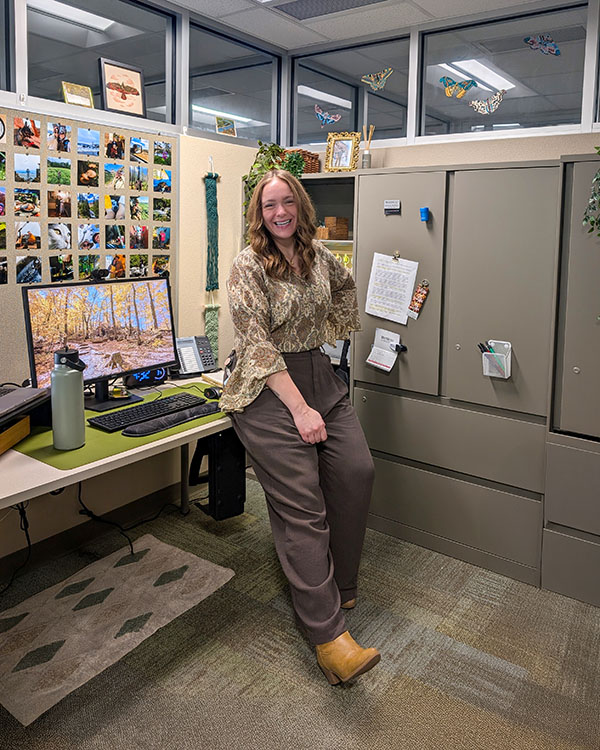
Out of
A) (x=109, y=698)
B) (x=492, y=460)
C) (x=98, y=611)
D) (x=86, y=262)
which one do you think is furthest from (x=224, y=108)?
(x=109, y=698)

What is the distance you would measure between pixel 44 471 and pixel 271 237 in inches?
45.7

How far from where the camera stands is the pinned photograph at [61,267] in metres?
2.69

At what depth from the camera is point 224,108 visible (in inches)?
146

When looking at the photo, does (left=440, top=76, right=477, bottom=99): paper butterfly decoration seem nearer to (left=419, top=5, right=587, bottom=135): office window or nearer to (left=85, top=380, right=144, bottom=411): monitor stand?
(left=419, top=5, right=587, bottom=135): office window

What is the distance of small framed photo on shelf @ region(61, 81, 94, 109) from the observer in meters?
2.76

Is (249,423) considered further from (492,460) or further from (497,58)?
(497,58)

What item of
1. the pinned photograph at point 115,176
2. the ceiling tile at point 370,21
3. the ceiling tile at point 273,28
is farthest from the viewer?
the ceiling tile at point 273,28

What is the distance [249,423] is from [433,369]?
35.7 inches

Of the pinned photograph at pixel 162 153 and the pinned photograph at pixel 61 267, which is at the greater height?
the pinned photograph at pixel 162 153

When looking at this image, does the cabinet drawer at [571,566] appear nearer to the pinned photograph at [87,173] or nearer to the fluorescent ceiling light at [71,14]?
the pinned photograph at [87,173]

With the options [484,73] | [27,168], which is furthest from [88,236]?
[484,73]

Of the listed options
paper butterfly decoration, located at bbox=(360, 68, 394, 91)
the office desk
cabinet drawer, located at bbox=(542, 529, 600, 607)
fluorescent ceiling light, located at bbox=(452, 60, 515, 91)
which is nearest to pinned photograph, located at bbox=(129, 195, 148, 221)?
A: the office desk

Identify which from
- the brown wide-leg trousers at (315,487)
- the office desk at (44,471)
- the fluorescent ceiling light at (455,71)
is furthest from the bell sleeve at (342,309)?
the fluorescent ceiling light at (455,71)

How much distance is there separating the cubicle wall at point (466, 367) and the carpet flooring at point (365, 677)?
263 mm
